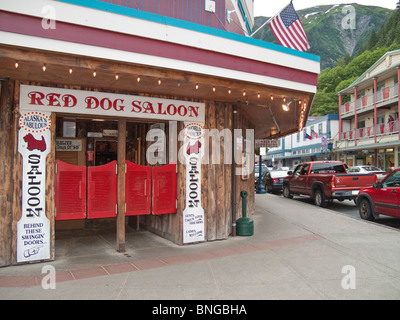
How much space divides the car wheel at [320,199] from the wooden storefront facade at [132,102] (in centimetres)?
537

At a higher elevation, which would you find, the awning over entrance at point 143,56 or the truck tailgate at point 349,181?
the awning over entrance at point 143,56

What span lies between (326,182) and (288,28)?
7066 millimetres

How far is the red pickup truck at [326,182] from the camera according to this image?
1188cm

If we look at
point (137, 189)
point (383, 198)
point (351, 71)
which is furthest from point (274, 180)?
point (351, 71)

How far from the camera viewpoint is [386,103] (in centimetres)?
2834

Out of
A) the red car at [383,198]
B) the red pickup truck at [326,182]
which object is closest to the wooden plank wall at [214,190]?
the red car at [383,198]

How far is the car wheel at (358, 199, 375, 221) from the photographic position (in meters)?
9.80

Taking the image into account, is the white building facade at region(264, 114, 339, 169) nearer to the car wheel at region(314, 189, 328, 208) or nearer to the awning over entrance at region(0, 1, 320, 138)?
the car wheel at region(314, 189, 328, 208)

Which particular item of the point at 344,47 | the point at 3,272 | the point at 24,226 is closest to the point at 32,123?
the point at 24,226

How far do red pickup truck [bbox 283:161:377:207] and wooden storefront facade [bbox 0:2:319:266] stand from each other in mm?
4791

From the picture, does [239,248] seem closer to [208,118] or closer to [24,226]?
[208,118]

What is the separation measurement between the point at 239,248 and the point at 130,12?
4.89m

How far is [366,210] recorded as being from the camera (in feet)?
32.8

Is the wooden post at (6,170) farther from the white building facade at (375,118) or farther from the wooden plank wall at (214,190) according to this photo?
the white building facade at (375,118)
